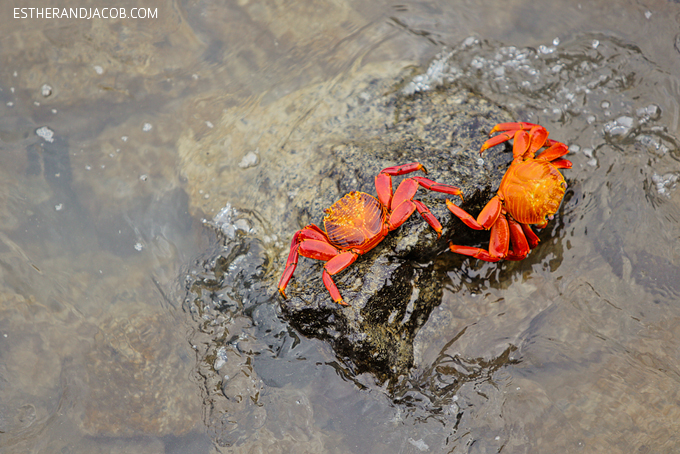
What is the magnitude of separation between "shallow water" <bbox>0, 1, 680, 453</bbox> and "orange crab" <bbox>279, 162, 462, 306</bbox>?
23.4 inches

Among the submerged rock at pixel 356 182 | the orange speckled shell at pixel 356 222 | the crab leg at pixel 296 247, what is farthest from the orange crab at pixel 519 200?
the crab leg at pixel 296 247

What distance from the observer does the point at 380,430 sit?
12.7 feet

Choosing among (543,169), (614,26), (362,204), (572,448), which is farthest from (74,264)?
(614,26)

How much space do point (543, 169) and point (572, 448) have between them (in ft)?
8.18

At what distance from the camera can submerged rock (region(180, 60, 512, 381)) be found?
383cm

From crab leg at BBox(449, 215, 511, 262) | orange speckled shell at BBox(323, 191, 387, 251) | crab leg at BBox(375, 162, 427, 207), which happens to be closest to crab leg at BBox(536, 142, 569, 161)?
crab leg at BBox(449, 215, 511, 262)

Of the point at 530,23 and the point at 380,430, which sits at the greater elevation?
the point at 530,23

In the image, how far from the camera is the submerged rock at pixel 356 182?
3832 mm

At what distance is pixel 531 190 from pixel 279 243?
8.25ft

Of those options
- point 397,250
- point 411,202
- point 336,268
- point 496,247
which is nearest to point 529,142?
point 496,247

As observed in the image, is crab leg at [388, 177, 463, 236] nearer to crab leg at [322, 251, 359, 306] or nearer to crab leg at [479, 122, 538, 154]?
crab leg at [322, 251, 359, 306]

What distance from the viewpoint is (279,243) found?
450 cm

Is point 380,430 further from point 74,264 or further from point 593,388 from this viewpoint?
point 74,264

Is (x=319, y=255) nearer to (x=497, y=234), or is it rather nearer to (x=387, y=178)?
(x=387, y=178)
